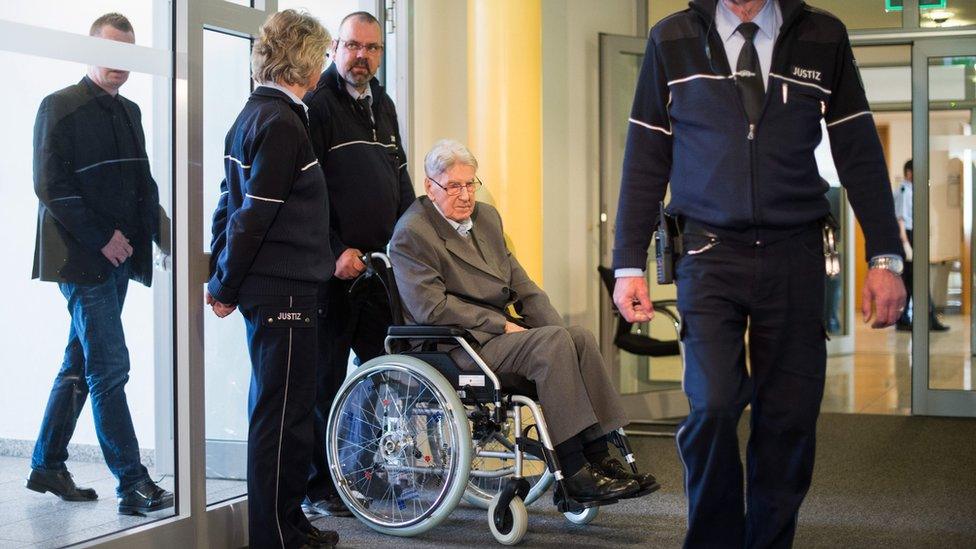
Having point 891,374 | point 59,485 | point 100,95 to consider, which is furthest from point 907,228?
point 59,485

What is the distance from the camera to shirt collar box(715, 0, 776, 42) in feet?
7.46

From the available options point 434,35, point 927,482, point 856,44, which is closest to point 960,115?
point 856,44

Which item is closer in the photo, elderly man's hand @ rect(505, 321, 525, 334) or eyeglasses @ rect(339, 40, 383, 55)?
elderly man's hand @ rect(505, 321, 525, 334)

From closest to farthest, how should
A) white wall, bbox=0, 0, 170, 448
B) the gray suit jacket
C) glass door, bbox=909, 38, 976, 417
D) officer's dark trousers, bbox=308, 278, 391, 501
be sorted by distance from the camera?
white wall, bbox=0, 0, 170, 448 → the gray suit jacket → officer's dark trousers, bbox=308, 278, 391, 501 → glass door, bbox=909, 38, 976, 417

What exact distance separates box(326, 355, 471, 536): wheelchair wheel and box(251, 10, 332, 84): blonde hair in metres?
0.88

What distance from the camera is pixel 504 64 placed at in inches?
184

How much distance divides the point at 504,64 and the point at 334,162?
132 centimetres

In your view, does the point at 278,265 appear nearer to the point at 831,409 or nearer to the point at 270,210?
the point at 270,210

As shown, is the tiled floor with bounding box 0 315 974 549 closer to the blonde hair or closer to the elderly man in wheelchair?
the elderly man in wheelchair

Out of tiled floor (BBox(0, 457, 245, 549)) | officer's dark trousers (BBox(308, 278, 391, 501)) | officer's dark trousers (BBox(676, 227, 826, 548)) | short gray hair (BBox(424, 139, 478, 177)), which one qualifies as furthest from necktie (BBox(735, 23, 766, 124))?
tiled floor (BBox(0, 457, 245, 549))

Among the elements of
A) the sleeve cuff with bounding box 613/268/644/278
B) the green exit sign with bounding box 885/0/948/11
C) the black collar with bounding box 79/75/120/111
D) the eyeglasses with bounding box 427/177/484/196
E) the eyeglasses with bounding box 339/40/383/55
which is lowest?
the sleeve cuff with bounding box 613/268/644/278

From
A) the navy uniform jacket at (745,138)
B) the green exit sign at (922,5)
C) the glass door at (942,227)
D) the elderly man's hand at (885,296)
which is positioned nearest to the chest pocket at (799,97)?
the navy uniform jacket at (745,138)

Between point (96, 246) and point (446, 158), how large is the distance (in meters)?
1.15

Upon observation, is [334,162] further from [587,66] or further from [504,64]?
[587,66]
